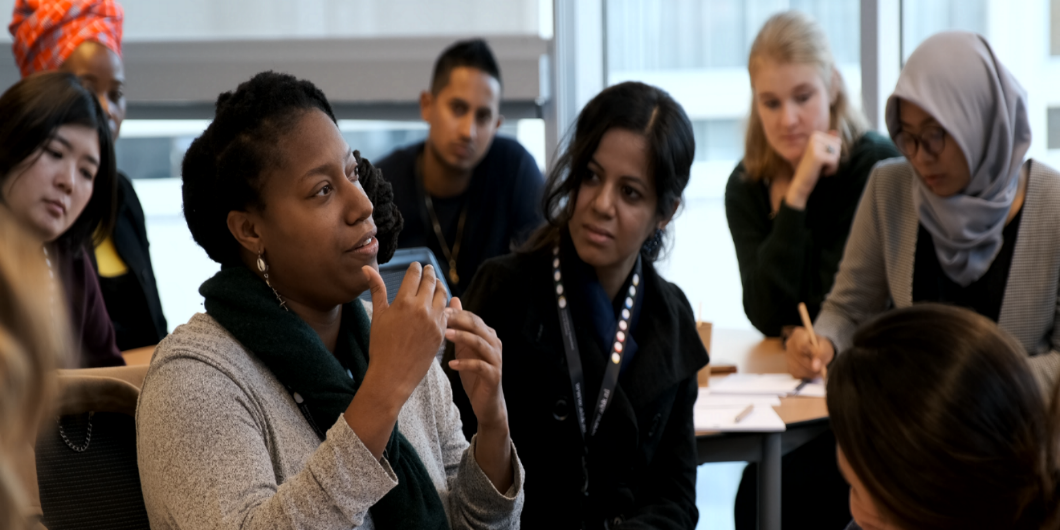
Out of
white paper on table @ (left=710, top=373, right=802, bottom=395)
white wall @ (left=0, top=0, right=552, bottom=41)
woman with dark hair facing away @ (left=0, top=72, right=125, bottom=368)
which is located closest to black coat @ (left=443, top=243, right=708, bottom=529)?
white paper on table @ (left=710, top=373, right=802, bottom=395)

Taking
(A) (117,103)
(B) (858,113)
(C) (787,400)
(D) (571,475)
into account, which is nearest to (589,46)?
(B) (858,113)

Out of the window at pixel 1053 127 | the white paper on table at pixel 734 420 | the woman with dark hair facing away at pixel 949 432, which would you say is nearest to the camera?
the woman with dark hair facing away at pixel 949 432

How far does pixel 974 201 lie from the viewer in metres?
2.68

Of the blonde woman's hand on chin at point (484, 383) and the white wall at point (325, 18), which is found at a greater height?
the white wall at point (325, 18)

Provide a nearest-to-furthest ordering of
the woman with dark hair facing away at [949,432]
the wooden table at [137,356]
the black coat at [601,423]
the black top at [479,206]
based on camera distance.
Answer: the woman with dark hair facing away at [949,432], the black coat at [601,423], the wooden table at [137,356], the black top at [479,206]

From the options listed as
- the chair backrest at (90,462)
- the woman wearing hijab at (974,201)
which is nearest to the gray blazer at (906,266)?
the woman wearing hijab at (974,201)

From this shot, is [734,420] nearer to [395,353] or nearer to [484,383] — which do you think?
[484,383]

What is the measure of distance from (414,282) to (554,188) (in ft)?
3.18

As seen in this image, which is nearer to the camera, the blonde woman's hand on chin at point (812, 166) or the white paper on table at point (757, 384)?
the white paper on table at point (757, 384)

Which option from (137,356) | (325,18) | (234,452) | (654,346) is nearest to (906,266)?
(654,346)

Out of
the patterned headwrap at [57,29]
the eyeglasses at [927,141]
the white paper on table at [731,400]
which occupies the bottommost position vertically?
the white paper on table at [731,400]

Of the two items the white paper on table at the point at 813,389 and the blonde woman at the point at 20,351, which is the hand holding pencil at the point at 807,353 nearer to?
the white paper on table at the point at 813,389

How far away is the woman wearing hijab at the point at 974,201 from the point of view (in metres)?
2.67

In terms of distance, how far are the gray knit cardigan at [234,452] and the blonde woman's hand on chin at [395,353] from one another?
3cm
